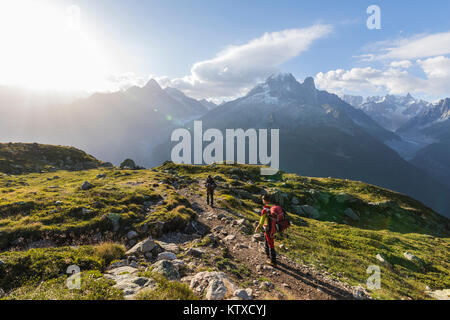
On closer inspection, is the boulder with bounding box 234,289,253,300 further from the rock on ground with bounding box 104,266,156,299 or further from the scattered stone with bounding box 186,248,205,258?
the scattered stone with bounding box 186,248,205,258

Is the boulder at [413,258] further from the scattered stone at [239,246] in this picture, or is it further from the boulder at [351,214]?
the boulder at [351,214]

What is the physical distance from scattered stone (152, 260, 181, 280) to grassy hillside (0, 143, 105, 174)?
53.4 meters

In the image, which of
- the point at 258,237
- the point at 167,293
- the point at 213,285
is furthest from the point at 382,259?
the point at 167,293

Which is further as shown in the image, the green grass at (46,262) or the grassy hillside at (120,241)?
the grassy hillside at (120,241)

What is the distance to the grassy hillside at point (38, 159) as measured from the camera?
44.7 metres

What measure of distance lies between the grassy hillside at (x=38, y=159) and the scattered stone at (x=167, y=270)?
53.4 m

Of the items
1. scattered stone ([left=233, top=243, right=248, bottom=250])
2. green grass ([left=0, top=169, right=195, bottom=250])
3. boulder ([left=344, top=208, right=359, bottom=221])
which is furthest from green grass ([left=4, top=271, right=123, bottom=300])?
boulder ([left=344, top=208, right=359, bottom=221])

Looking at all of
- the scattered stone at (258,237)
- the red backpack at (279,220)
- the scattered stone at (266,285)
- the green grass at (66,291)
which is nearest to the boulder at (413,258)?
the scattered stone at (258,237)

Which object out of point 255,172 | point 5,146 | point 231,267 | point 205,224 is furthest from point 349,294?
point 5,146

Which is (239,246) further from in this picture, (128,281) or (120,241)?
(120,241)

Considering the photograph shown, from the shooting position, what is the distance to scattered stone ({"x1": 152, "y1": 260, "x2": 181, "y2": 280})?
27.5ft

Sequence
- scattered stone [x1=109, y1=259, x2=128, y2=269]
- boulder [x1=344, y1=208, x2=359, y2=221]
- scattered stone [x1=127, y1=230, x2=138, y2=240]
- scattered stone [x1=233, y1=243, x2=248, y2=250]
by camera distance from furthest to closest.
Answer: boulder [x1=344, y1=208, x2=359, y2=221] < scattered stone [x1=127, y1=230, x2=138, y2=240] < scattered stone [x1=233, y1=243, x2=248, y2=250] < scattered stone [x1=109, y1=259, x2=128, y2=269]

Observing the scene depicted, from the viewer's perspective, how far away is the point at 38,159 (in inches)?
2082
